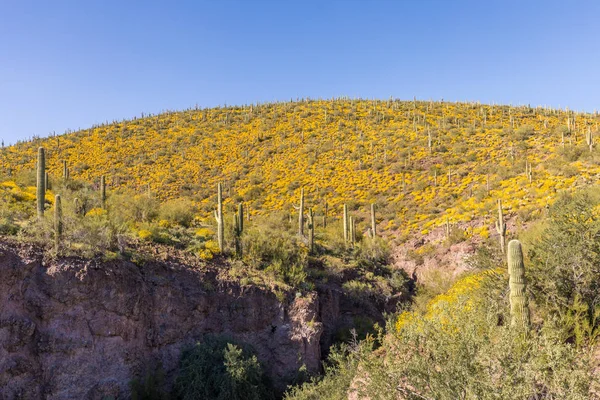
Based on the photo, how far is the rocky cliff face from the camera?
9898 millimetres

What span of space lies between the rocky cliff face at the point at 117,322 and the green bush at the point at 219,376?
3.47 ft

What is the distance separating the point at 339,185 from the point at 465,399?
2652 centimetres

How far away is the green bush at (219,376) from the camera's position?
412 inches

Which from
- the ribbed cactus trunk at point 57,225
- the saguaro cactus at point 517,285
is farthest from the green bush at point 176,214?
the saguaro cactus at point 517,285

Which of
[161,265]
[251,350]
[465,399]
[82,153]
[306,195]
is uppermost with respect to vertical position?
[82,153]

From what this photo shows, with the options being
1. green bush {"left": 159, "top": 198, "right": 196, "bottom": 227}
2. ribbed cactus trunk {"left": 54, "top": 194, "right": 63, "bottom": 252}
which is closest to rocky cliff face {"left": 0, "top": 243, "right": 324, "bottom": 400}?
ribbed cactus trunk {"left": 54, "top": 194, "right": 63, "bottom": 252}

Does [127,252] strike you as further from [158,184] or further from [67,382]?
[158,184]

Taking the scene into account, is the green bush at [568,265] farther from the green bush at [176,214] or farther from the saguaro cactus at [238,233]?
the green bush at [176,214]

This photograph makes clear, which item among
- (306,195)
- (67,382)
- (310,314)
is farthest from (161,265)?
(306,195)

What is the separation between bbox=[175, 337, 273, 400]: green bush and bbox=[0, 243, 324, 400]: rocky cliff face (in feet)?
3.47

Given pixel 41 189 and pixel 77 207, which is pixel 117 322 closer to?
pixel 41 189

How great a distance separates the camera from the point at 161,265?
515 inches

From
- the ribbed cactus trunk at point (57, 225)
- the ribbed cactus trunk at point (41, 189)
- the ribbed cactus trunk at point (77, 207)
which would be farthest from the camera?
the ribbed cactus trunk at point (77, 207)

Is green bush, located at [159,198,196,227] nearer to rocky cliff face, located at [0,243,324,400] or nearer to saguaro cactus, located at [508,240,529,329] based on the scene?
rocky cliff face, located at [0,243,324,400]
